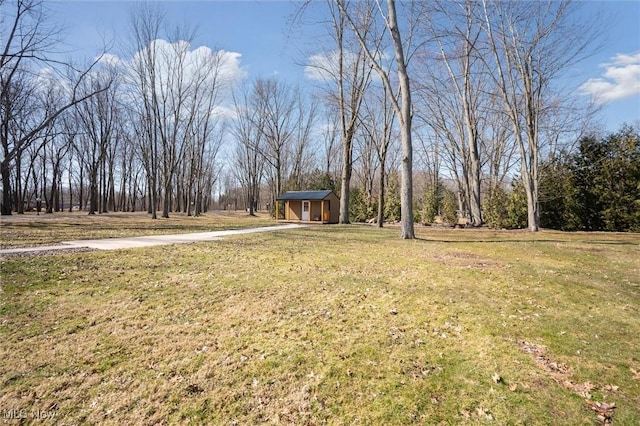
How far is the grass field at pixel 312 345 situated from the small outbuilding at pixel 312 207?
14921 millimetres

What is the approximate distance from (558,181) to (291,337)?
820 inches

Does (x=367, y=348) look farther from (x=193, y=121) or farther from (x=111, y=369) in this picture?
(x=193, y=121)

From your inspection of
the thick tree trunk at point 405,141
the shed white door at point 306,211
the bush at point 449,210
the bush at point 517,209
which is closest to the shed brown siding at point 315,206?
the shed white door at point 306,211

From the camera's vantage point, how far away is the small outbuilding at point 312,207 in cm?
2122

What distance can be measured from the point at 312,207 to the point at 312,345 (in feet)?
60.8

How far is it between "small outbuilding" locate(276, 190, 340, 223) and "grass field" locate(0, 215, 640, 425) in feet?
49.0

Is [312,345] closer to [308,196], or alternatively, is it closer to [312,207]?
[308,196]

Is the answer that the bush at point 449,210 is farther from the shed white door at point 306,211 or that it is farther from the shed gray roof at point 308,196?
the shed white door at point 306,211

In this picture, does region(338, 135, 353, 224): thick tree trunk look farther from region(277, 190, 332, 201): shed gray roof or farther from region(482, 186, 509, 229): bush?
region(482, 186, 509, 229): bush

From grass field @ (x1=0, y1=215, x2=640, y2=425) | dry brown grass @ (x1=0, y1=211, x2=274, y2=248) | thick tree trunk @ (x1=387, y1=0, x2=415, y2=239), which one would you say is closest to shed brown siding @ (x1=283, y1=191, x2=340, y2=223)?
dry brown grass @ (x1=0, y1=211, x2=274, y2=248)

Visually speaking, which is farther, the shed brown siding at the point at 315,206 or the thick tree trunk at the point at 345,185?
the shed brown siding at the point at 315,206

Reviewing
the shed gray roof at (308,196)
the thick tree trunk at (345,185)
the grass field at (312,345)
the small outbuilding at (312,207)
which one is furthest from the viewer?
the small outbuilding at (312,207)

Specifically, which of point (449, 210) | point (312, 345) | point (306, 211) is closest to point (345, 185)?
point (306, 211)

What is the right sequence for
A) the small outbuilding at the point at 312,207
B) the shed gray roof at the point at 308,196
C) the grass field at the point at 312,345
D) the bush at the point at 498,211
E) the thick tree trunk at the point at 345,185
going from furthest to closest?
1. the small outbuilding at the point at 312,207
2. the shed gray roof at the point at 308,196
3. the thick tree trunk at the point at 345,185
4. the bush at the point at 498,211
5. the grass field at the point at 312,345
